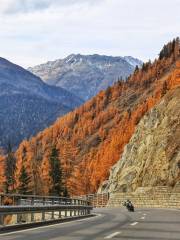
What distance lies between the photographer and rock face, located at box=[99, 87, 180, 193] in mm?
67000

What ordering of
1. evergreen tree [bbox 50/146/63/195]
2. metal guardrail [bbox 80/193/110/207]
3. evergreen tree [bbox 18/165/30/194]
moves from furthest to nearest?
evergreen tree [bbox 50/146/63/195] < evergreen tree [bbox 18/165/30/194] < metal guardrail [bbox 80/193/110/207]

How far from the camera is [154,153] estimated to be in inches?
2847

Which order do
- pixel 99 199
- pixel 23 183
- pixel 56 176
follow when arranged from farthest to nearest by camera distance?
1. pixel 56 176
2. pixel 23 183
3. pixel 99 199

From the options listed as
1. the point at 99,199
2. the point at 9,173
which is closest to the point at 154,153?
the point at 99,199

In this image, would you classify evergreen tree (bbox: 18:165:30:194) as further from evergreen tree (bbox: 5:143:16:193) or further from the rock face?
the rock face

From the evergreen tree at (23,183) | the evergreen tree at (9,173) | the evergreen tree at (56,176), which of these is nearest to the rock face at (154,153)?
the evergreen tree at (56,176)

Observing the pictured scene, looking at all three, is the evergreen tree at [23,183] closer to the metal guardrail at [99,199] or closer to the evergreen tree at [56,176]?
the evergreen tree at [56,176]

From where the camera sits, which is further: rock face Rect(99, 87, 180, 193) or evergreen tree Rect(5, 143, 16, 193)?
evergreen tree Rect(5, 143, 16, 193)

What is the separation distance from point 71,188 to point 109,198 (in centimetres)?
2248

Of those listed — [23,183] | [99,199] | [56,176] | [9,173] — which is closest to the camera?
[99,199]

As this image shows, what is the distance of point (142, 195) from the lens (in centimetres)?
6694

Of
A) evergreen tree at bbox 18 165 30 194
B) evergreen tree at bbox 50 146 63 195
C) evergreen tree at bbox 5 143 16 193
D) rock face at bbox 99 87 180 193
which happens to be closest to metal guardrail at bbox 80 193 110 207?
rock face at bbox 99 87 180 193

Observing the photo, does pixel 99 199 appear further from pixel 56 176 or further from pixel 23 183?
pixel 23 183

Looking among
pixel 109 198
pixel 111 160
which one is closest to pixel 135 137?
pixel 109 198
